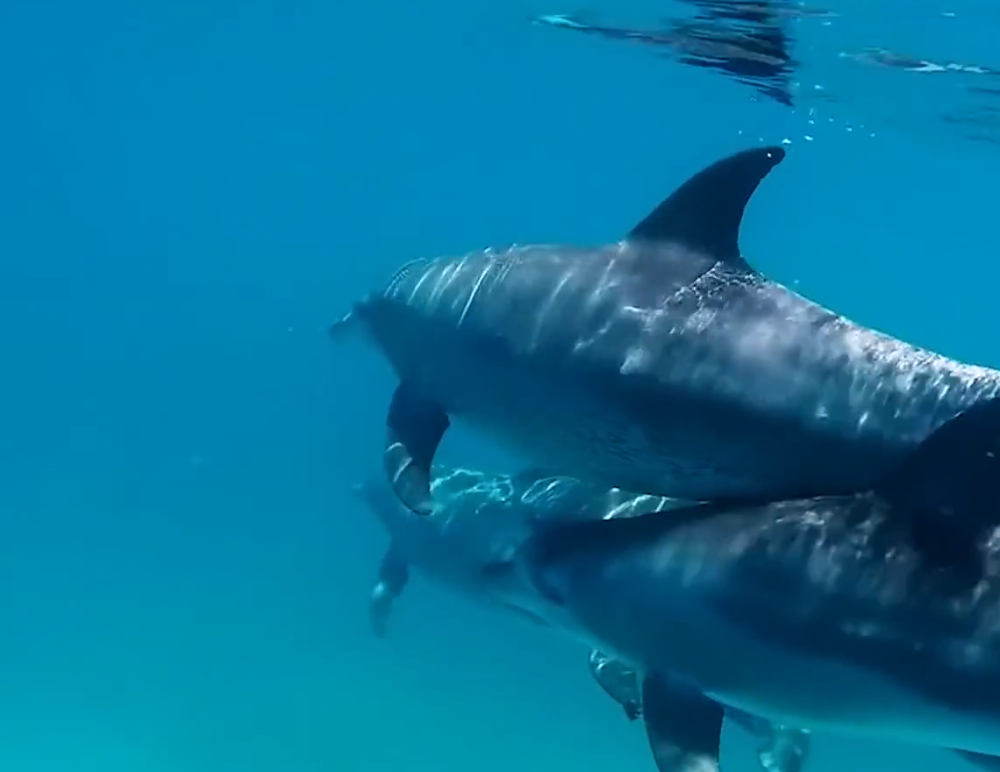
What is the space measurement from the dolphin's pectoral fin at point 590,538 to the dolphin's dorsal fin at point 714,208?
1741mm

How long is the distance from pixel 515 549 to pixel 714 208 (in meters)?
2.80

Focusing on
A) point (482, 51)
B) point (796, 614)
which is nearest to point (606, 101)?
point (482, 51)

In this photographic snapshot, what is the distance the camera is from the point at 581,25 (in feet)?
82.2

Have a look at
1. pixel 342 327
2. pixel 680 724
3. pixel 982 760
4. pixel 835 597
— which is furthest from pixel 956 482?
pixel 342 327

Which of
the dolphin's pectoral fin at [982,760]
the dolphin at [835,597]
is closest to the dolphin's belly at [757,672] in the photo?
the dolphin at [835,597]

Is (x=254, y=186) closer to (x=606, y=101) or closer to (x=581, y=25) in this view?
(x=606, y=101)

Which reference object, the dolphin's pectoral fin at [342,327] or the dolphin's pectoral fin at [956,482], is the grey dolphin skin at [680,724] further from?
the dolphin's pectoral fin at [342,327]

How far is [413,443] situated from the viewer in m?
10.0

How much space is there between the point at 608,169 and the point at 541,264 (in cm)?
5937

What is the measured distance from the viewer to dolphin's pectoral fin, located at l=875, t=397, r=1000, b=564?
250 inches

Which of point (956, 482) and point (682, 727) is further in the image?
point (682, 727)

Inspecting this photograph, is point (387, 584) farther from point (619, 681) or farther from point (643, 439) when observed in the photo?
point (643, 439)

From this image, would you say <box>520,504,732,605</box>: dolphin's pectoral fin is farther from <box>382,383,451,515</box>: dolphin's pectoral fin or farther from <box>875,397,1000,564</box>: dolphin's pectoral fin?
<box>382,383,451,515</box>: dolphin's pectoral fin

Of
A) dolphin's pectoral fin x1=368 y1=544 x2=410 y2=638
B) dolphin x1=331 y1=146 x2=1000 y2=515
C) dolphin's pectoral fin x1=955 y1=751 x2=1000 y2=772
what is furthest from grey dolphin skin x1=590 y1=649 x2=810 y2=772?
dolphin's pectoral fin x1=368 y1=544 x2=410 y2=638
